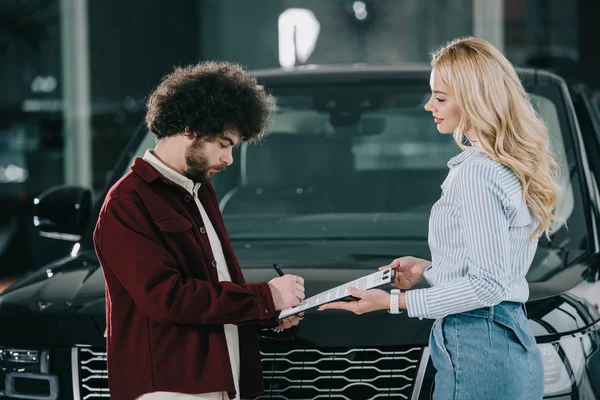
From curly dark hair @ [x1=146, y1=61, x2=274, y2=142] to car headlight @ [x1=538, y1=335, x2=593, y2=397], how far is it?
3.17ft

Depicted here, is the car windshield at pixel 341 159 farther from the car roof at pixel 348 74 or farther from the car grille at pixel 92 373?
the car grille at pixel 92 373

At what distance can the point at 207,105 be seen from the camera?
235 centimetres

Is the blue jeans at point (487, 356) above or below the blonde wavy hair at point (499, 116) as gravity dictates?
below

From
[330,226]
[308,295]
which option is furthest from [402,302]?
[330,226]

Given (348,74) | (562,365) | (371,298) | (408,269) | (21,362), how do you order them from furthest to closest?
(348,74), (21,362), (562,365), (408,269), (371,298)

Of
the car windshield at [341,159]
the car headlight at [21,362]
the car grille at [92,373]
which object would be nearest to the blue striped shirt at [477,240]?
the car grille at [92,373]

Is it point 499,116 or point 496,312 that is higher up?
point 499,116

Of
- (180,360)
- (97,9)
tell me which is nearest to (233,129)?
(180,360)

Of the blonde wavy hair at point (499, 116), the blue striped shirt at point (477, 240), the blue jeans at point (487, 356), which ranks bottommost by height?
the blue jeans at point (487, 356)

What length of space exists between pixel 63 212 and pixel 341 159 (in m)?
1.07

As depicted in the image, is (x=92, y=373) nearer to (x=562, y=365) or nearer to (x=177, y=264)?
(x=177, y=264)

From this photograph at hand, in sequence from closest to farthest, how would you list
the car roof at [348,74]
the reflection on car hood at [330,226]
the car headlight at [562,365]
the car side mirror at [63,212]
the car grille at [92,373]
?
the car headlight at [562,365]
the car grille at [92,373]
the reflection on car hood at [330,226]
the car side mirror at [63,212]
the car roof at [348,74]

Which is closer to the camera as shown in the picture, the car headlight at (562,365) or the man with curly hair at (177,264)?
the man with curly hair at (177,264)

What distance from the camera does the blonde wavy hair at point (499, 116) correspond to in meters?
2.24
